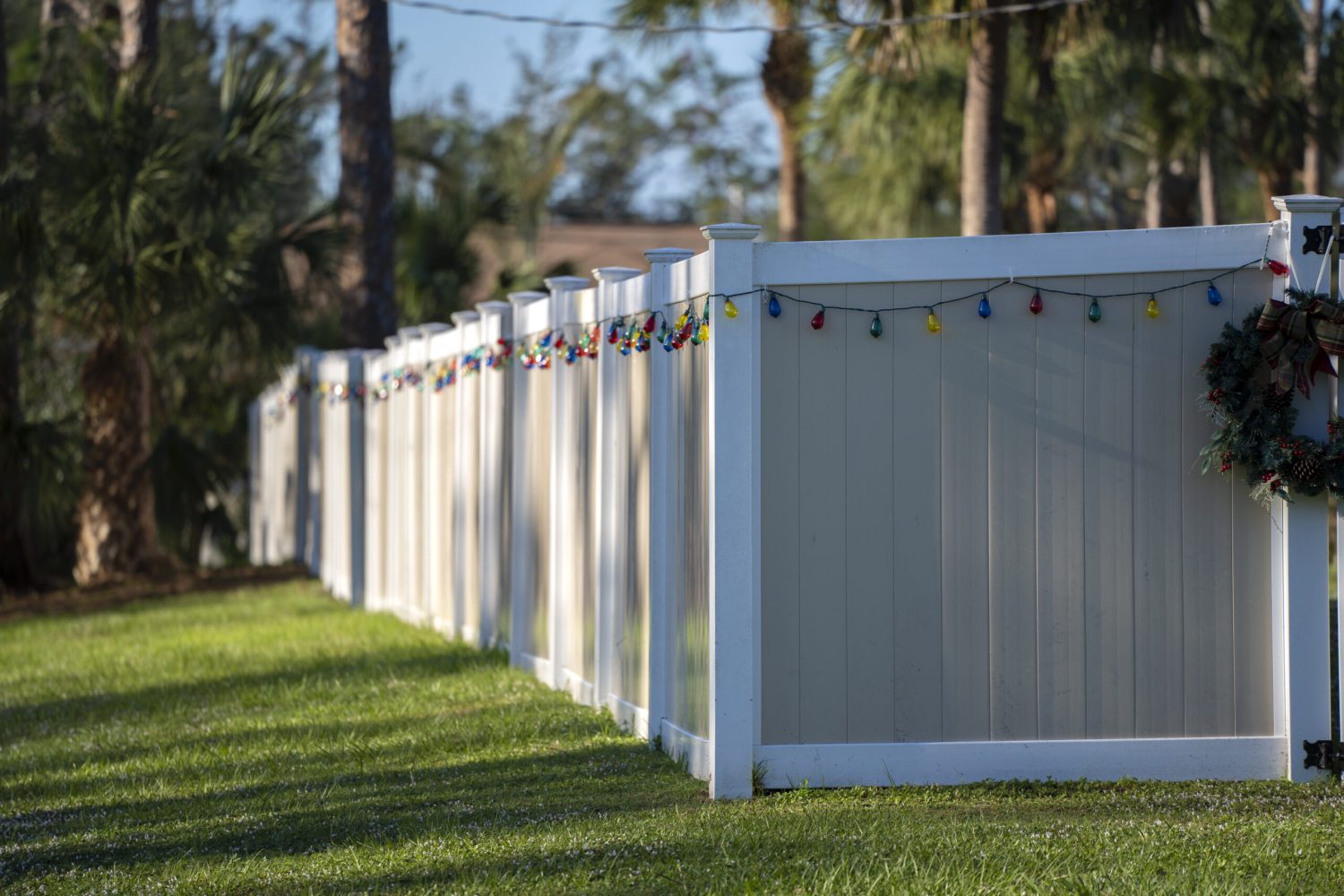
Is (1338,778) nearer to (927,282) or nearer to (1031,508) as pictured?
(1031,508)

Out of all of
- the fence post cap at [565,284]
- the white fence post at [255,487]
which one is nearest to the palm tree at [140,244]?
the white fence post at [255,487]

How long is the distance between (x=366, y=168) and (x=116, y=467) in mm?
3569

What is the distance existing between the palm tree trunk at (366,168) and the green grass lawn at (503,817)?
23.0 ft

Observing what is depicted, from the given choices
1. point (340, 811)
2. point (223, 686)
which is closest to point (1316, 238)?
point (340, 811)

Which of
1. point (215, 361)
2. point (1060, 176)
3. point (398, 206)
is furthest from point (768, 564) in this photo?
point (1060, 176)

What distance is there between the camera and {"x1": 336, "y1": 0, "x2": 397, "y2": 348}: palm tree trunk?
48.4ft

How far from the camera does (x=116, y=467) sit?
14.9 m

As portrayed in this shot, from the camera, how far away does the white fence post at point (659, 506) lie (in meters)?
6.70

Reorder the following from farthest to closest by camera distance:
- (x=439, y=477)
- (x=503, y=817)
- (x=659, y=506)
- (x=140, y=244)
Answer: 1. (x=140, y=244)
2. (x=439, y=477)
3. (x=659, y=506)
4. (x=503, y=817)

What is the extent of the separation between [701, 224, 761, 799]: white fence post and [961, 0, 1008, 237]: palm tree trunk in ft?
22.6

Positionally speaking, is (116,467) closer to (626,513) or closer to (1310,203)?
(626,513)

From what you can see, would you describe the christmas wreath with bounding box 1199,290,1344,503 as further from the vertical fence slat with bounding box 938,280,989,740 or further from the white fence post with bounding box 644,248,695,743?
the white fence post with bounding box 644,248,695,743

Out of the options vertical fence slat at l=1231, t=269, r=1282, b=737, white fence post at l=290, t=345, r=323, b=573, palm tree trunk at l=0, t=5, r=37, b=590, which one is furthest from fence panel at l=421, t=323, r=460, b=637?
vertical fence slat at l=1231, t=269, r=1282, b=737

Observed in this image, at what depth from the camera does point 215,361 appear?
16.6 m
